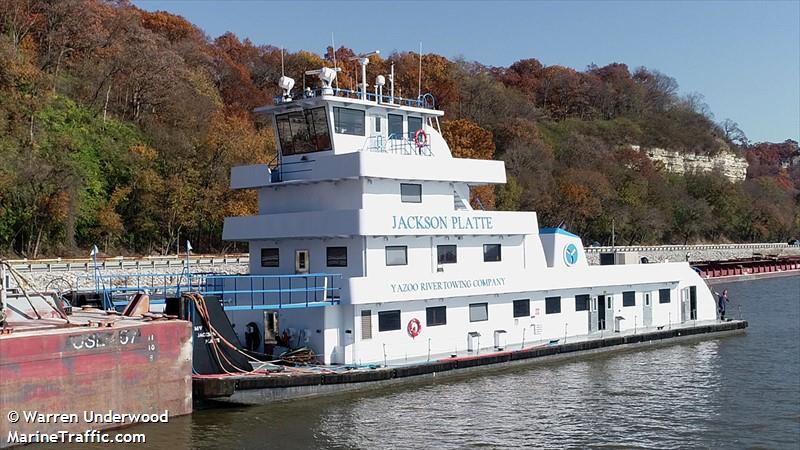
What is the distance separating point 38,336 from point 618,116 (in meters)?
128

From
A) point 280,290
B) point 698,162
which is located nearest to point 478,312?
point 280,290

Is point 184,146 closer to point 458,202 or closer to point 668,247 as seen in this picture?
point 458,202

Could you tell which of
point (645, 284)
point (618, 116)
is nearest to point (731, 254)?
point (618, 116)

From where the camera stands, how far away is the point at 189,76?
65.4 meters

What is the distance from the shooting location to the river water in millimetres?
16297

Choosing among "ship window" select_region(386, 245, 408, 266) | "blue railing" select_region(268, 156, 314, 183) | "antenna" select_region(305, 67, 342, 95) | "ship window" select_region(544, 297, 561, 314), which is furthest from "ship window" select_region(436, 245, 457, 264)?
"antenna" select_region(305, 67, 342, 95)

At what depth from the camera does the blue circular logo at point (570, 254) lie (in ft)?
87.9

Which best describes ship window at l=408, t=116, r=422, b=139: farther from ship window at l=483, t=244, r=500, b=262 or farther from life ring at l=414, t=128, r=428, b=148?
ship window at l=483, t=244, r=500, b=262

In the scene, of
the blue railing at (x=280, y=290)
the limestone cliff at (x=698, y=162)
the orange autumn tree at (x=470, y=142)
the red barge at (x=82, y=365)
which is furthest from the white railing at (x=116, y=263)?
the limestone cliff at (x=698, y=162)

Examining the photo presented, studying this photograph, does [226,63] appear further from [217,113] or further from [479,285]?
[479,285]

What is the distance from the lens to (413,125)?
2388 cm

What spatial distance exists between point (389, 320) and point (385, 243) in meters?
2.07

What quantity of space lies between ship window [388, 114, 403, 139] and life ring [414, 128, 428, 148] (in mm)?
471

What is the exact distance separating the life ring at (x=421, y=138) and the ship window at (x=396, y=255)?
11.2 ft
